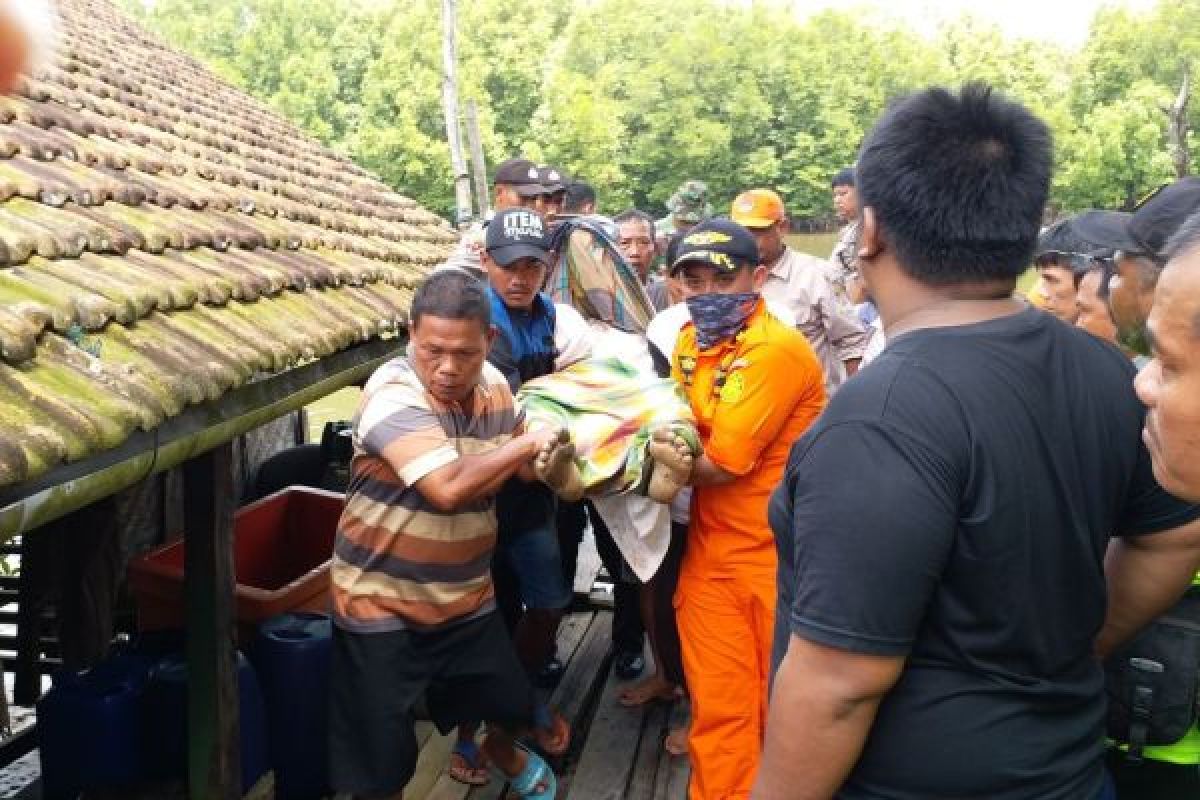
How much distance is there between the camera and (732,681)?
3.34 m

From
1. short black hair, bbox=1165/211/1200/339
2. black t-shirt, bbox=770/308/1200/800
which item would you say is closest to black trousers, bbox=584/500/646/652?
black t-shirt, bbox=770/308/1200/800

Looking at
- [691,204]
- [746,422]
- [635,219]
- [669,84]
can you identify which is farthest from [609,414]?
[669,84]

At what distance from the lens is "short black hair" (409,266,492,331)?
9.48ft

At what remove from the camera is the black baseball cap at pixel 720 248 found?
3.31 meters

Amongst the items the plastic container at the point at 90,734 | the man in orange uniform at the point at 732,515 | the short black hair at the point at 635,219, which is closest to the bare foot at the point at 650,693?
the man in orange uniform at the point at 732,515

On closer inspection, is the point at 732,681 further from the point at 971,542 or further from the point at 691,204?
the point at 691,204

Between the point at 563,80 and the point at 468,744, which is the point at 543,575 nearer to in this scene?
the point at 468,744

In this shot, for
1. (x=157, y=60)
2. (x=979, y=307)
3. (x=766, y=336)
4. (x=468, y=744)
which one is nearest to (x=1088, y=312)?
(x=766, y=336)

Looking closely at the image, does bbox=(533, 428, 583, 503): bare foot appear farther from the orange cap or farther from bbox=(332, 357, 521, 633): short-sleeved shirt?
the orange cap

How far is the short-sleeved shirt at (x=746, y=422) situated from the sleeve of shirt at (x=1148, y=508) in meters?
1.41

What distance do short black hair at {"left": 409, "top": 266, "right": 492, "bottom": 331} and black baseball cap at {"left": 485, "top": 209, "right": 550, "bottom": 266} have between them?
1.91ft

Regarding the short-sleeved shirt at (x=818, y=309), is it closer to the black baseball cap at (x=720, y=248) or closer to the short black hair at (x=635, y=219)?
the short black hair at (x=635, y=219)

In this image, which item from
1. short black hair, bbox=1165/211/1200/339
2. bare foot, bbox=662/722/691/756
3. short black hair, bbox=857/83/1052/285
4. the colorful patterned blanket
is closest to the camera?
short black hair, bbox=1165/211/1200/339

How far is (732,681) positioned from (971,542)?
1.97 metres
